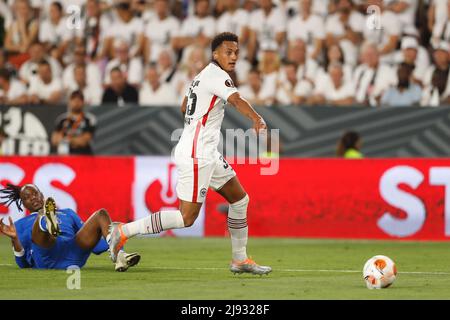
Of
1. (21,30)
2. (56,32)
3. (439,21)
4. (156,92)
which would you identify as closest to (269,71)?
(156,92)

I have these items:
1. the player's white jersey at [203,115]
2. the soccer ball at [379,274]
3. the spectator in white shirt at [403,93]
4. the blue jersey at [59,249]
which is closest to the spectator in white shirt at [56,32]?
the spectator in white shirt at [403,93]

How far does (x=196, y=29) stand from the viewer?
22.7 metres

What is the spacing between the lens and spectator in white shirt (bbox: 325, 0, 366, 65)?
2159 cm

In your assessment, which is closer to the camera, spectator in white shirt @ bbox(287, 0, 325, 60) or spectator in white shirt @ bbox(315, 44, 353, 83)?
spectator in white shirt @ bbox(315, 44, 353, 83)

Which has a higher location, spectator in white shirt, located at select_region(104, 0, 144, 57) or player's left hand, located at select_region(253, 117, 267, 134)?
spectator in white shirt, located at select_region(104, 0, 144, 57)

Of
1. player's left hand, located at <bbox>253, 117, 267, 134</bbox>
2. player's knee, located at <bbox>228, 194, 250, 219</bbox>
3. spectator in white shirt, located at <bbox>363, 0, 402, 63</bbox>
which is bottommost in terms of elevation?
player's knee, located at <bbox>228, 194, 250, 219</bbox>

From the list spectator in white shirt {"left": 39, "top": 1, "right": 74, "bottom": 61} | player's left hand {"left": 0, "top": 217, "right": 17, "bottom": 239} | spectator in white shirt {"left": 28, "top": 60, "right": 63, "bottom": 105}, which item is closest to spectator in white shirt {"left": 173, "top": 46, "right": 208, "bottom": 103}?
spectator in white shirt {"left": 28, "top": 60, "right": 63, "bottom": 105}

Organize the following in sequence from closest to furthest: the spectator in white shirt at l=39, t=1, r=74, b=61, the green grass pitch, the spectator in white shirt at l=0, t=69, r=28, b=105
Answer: the green grass pitch < the spectator in white shirt at l=0, t=69, r=28, b=105 < the spectator in white shirt at l=39, t=1, r=74, b=61

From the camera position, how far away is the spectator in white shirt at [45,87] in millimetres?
22406

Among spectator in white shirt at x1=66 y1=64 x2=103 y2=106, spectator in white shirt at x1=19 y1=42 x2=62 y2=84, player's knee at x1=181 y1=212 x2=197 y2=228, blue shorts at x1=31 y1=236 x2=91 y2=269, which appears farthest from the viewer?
spectator in white shirt at x1=19 y1=42 x2=62 y2=84

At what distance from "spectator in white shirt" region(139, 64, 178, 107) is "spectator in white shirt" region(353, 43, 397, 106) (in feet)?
11.7

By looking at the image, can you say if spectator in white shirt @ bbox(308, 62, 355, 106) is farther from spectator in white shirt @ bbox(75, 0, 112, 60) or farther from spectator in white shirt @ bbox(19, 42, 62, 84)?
spectator in white shirt @ bbox(19, 42, 62, 84)

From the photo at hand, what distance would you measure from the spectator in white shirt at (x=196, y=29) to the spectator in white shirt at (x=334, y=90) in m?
2.59

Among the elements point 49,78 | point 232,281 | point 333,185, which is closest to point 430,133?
point 333,185
